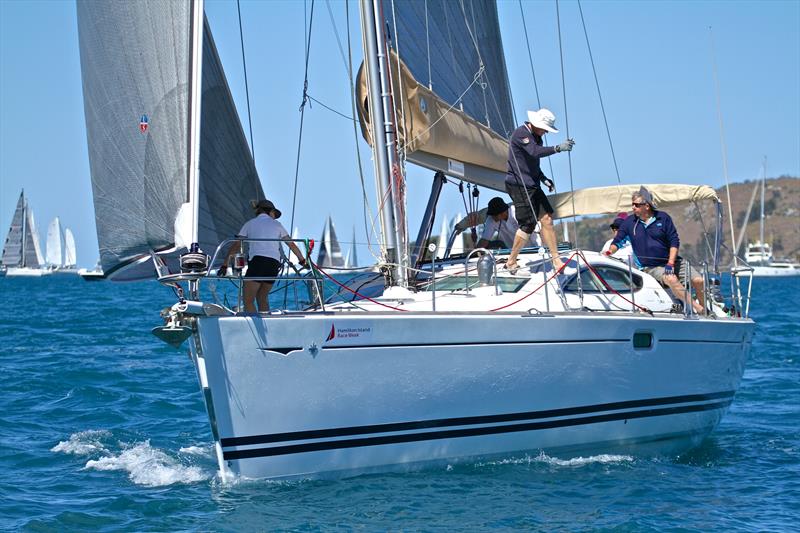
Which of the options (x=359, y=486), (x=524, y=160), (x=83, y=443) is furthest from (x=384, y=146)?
(x=83, y=443)

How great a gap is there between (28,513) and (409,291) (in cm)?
419

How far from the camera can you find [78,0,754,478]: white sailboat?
29.2ft

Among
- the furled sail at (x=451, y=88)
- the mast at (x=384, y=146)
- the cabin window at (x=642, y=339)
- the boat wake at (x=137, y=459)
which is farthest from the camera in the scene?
the furled sail at (x=451, y=88)

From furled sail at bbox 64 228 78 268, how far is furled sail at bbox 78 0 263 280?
367 feet

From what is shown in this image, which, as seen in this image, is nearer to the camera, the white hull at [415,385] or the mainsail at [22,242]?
the white hull at [415,385]

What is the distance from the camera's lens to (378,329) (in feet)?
29.6

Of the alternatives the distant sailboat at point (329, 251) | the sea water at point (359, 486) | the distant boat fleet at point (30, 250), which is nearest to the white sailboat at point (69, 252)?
the distant boat fleet at point (30, 250)

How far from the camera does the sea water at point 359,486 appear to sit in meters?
8.54

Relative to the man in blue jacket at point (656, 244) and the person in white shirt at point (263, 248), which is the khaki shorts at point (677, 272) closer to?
the man in blue jacket at point (656, 244)

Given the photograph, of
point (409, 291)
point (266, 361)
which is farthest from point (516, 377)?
point (266, 361)

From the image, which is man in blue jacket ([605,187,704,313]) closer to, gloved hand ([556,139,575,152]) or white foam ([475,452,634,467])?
gloved hand ([556,139,575,152])

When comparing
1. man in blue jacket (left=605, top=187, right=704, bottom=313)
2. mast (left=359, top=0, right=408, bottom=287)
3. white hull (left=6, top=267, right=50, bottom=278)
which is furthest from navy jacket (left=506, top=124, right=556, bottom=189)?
white hull (left=6, top=267, right=50, bottom=278)

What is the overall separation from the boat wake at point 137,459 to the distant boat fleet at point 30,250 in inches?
3582

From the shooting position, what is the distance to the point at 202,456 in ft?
35.9
